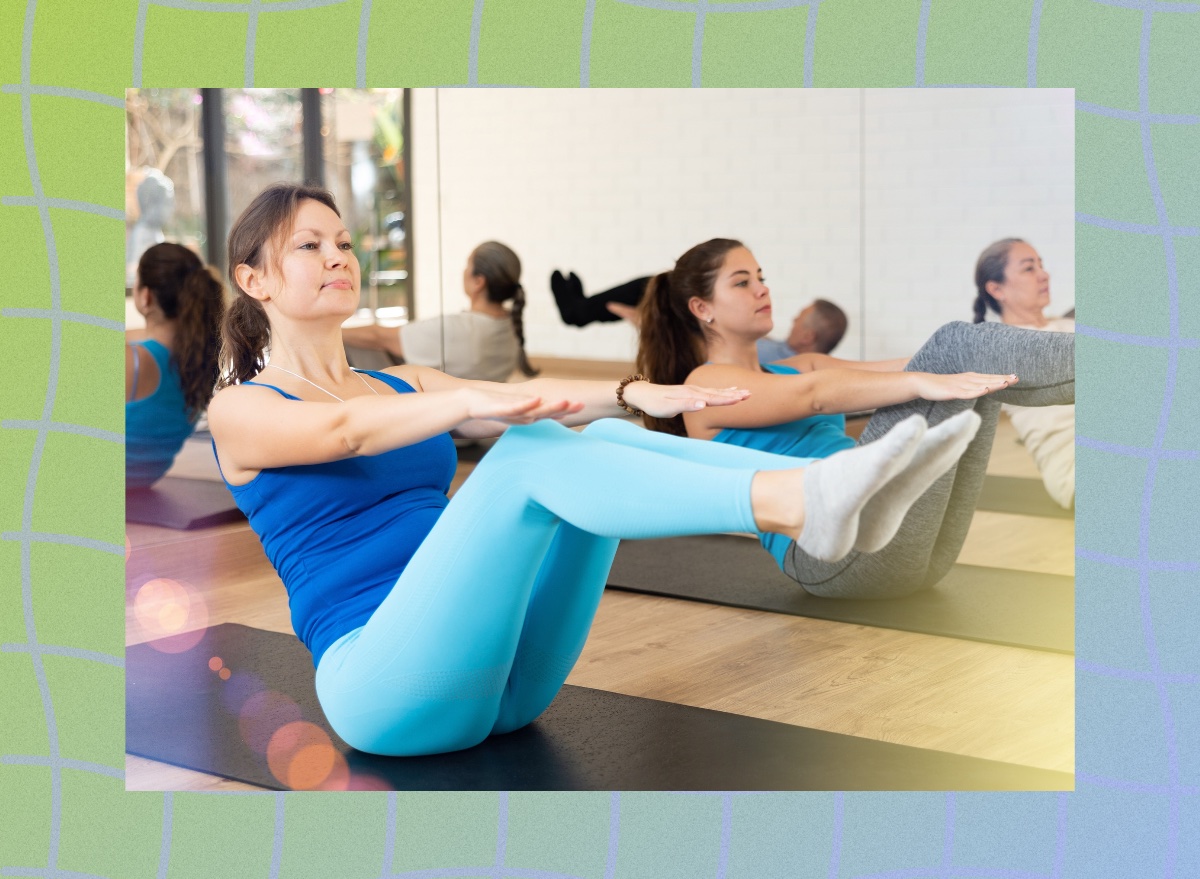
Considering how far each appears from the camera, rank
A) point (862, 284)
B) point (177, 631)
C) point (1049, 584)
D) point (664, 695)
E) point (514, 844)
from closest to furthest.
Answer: point (514, 844) → point (664, 695) → point (177, 631) → point (1049, 584) → point (862, 284)

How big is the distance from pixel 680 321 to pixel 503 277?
39.6 inches

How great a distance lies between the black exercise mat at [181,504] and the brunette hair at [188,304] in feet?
0.99

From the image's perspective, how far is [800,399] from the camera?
308 centimetres

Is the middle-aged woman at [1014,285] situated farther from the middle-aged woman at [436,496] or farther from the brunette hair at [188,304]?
the brunette hair at [188,304]

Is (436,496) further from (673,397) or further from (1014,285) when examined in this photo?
(1014,285)

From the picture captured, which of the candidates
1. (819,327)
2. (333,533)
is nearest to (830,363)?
(819,327)

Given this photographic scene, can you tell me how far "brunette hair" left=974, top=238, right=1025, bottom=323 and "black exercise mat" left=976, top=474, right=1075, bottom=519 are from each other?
622 millimetres

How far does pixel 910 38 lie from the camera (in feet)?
6.73

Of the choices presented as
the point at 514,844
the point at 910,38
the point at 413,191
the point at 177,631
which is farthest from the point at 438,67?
the point at 413,191

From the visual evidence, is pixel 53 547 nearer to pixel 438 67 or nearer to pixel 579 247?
pixel 438 67

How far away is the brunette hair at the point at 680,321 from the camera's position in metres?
3.20

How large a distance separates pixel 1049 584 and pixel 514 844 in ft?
6.09

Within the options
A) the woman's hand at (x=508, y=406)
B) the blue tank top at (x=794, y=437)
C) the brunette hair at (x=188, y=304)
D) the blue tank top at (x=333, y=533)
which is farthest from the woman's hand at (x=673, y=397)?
the brunette hair at (x=188, y=304)

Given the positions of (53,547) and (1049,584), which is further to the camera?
(1049,584)
